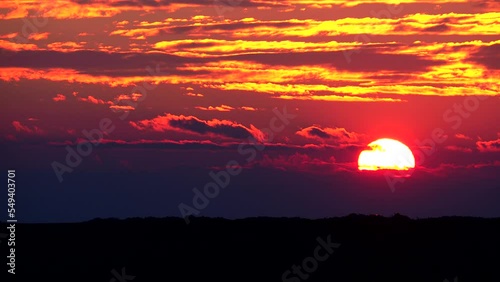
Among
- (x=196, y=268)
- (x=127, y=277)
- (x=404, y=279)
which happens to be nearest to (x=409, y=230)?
(x=404, y=279)

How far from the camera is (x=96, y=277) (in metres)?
45.7

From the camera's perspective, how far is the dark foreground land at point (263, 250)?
46.7 m

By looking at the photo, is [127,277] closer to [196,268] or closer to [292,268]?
[196,268]
